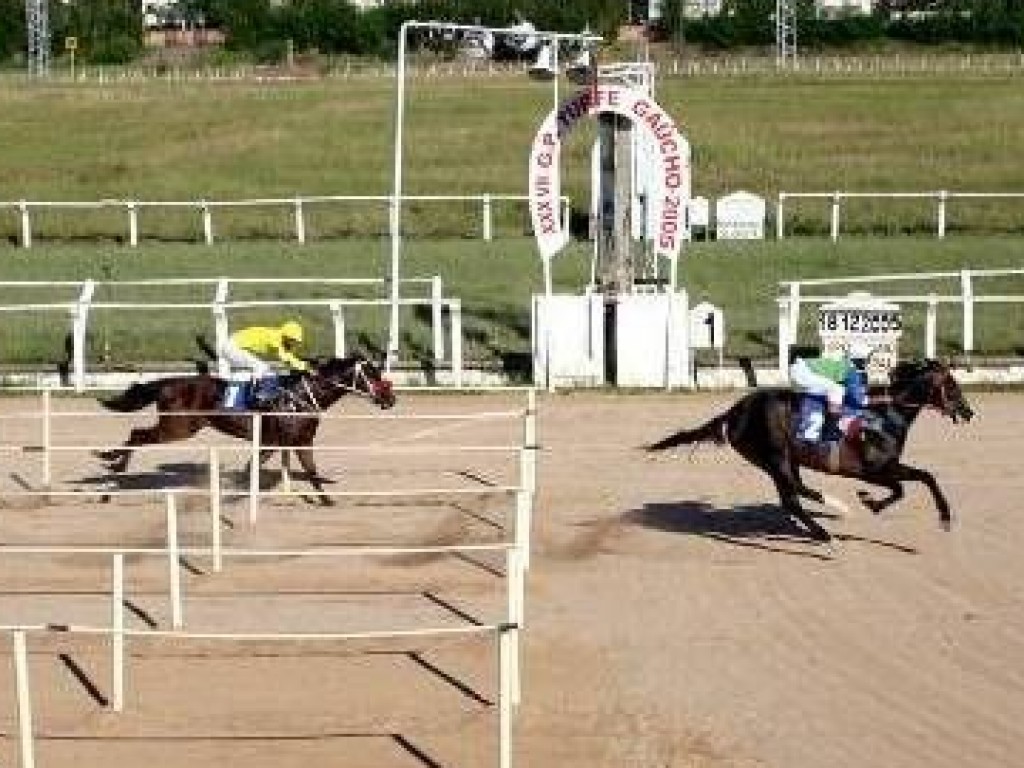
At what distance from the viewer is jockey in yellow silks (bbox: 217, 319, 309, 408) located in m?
14.8

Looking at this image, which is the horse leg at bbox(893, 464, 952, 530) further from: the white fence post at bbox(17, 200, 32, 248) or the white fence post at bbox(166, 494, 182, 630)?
the white fence post at bbox(17, 200, 32, 248)

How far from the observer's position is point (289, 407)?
14.6 meters

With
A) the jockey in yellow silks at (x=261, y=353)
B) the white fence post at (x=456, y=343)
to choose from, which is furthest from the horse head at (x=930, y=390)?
the white fence post at (x=456, y=343)

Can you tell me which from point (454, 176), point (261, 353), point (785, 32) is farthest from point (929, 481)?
point (785, 32)

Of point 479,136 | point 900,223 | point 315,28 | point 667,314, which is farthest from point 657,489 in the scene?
point 315,28

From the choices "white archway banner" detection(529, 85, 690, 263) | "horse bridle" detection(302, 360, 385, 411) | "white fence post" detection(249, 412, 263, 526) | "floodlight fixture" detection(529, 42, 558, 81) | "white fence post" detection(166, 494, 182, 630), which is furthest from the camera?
"floodlight fixture" detection(529, 42, 558, 81)

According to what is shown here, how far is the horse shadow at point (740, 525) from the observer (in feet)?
44.1

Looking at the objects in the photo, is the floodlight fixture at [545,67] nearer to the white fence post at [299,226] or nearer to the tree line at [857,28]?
the white fence post at [299,226]

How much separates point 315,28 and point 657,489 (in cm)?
7893

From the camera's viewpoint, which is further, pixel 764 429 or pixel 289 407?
pixel 289 407

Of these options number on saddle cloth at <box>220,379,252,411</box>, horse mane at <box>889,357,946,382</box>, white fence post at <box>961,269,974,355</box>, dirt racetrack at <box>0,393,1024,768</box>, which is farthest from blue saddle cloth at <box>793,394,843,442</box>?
white fence post at <box>961,269,974,355</box>

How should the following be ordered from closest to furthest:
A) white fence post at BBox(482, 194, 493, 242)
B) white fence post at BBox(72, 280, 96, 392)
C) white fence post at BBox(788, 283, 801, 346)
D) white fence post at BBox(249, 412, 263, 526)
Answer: white fence post at BBox(249, 412, 263, 526) < white fence post at BBox(72, 280, 96, 392) < white fence post at BBox(788, 283, 801, 346) < white fence post at BBox(482, 194, 493, 242)

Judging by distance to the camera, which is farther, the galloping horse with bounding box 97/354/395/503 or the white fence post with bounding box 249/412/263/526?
the galloping horse with bounding box 97/354/395/503

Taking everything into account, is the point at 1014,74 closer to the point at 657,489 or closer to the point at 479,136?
the point at 479,136
